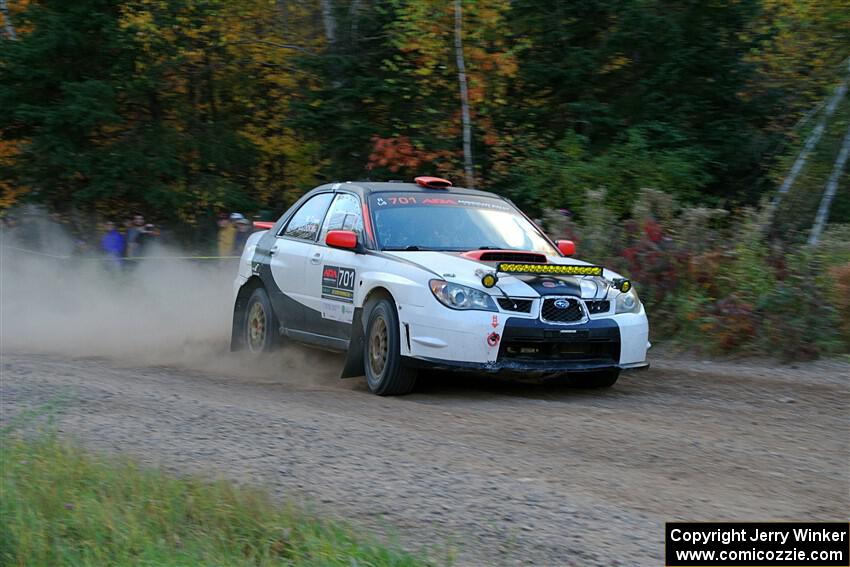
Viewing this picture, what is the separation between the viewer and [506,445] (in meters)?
6.59

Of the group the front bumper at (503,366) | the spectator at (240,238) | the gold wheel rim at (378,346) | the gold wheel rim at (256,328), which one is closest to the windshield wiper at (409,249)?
the gold wheel rim at (378,346)

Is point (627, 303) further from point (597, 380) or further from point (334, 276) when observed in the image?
point (334, 276)

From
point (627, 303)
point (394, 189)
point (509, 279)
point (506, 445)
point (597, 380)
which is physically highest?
point (394, 189)

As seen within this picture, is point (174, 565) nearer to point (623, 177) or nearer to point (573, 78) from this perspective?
point (623, 177)

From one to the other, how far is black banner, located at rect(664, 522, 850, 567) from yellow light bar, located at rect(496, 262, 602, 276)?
11.8 ft

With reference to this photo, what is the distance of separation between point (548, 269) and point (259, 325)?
3.55m

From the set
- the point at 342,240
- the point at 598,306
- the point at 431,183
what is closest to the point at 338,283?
the point at 342,240

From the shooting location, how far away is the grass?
4.63 m

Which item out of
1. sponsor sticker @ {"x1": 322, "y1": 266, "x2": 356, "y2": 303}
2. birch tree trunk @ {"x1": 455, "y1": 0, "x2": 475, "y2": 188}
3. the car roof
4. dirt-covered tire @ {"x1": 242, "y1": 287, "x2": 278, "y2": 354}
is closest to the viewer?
sponsor sticker @ {"x1": 322, "y1": 266, "x2": 356, "y2": 303}

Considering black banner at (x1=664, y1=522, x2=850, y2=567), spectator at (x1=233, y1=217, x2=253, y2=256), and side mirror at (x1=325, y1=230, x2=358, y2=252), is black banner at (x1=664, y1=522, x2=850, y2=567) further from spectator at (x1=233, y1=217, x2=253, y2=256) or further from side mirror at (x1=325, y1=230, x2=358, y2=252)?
spectator at (x1=233, y1=217, x2=253, y2=256)

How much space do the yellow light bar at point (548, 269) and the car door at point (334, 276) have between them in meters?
1.41

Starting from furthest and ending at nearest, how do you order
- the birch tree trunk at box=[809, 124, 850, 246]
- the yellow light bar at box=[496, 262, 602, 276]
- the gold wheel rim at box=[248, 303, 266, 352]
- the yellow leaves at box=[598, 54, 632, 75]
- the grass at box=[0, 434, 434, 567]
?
the yellow leaves at box=[598, 54, 632, 75]
the birch tree trunk at box=[809, 124, 850, 246]
the gold wheel rim at box=[248, 303, 266, 352]
the yellow light bar at box=[496, 262, 602, 276]
the grass at box=[0, 434, 434, 567]

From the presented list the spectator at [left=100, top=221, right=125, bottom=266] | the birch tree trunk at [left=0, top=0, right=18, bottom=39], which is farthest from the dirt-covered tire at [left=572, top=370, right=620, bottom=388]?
the birch tree trunk at [left=0, top=0, right=18, bottom=39]

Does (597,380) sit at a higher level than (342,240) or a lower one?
lower
